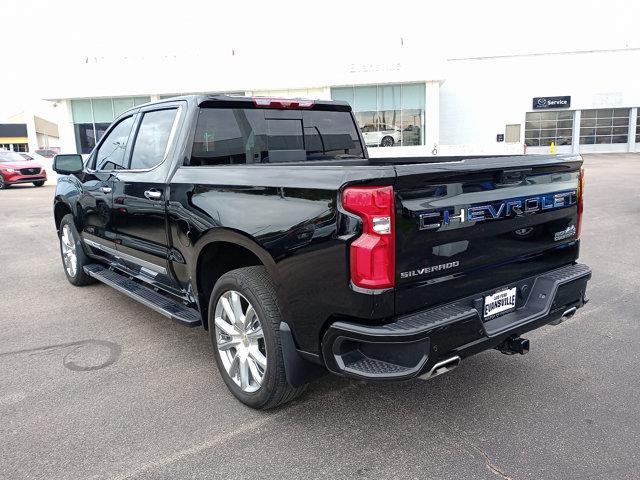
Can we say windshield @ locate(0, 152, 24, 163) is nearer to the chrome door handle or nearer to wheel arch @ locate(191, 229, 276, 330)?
the chrome door handle

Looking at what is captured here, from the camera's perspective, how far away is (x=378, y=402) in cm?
339

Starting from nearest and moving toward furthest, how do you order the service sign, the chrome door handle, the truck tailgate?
the truck tailgate → the chrome door handle → the service sign

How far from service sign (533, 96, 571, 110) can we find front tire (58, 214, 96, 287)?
44.3m

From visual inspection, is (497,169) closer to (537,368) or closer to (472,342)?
(472,342)

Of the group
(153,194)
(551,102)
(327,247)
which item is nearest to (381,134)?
(551,102)

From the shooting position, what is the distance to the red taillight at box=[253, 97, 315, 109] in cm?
423

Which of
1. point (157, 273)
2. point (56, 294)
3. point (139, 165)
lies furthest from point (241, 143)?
point (56, 294)

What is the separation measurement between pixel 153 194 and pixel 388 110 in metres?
30.7

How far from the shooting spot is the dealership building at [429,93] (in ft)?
108

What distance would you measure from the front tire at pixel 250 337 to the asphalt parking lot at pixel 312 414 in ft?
0.54

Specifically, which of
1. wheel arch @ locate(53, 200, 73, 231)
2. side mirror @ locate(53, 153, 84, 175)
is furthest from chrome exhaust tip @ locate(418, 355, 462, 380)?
wheel arch @ locate(53, 200, 73, 231)

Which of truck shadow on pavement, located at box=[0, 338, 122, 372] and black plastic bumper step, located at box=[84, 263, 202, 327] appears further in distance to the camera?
truck shadow on pavement, located at box=[0, 338, 122, 372]

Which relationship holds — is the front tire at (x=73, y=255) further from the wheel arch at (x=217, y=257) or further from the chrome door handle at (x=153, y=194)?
the wheel arch at (x=217, y=257)

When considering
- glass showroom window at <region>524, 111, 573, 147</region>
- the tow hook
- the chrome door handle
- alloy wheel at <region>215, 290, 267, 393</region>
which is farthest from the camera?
glass showroom window at <region>524, 111, 573, 147</region>
